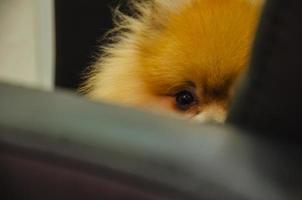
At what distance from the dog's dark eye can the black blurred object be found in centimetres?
55

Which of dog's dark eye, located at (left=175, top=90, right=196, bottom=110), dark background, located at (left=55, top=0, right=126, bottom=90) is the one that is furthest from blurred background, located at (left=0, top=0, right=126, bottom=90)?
dog's dark eye, located at (left=175, top=90, right=196, bottom=110)

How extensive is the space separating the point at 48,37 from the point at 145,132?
1372 mm

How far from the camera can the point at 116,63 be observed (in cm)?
109

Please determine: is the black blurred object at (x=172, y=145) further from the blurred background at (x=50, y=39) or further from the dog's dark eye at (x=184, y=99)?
the dog's dark eye at (x=184, y=99)

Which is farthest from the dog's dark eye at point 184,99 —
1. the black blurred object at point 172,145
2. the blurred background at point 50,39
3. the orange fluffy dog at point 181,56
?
the black blurred object at point 172,145

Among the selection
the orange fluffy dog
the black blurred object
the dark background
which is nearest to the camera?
the black blurred object

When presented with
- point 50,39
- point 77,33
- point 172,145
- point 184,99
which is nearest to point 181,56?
point 184,99

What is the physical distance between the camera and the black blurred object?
36 centimetres

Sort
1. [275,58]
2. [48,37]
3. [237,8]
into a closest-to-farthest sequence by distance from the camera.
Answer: [275,58] → [237,8] → [48,37]

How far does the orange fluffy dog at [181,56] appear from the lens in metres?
0.88

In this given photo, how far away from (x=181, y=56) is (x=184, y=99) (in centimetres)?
7

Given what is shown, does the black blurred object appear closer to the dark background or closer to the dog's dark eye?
the dog's dark eye

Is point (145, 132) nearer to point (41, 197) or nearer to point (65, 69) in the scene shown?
point (41, 197)

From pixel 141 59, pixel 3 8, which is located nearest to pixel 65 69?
pixel 141 59
